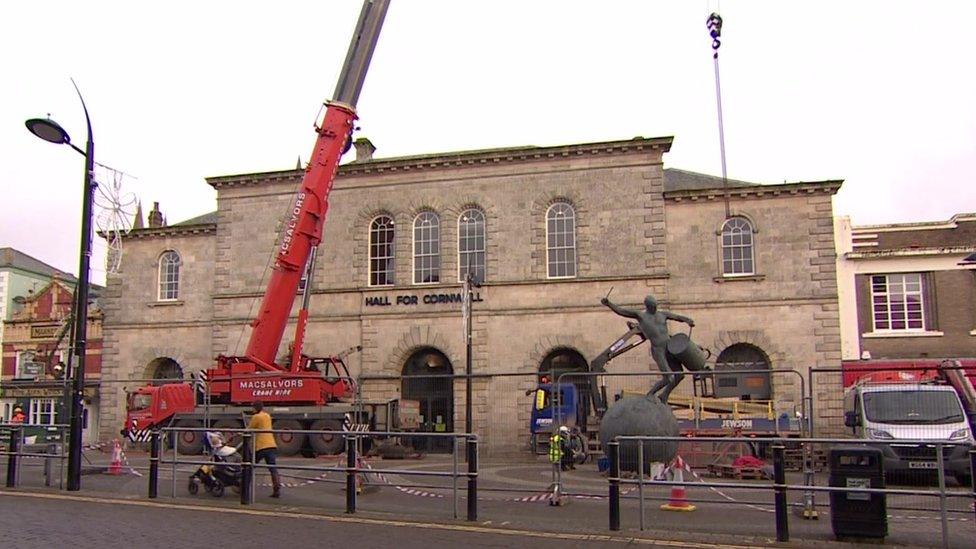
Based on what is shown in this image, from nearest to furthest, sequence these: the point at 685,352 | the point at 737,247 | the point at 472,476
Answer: the point at 472,476, the point at 685,352, the point at 737,247

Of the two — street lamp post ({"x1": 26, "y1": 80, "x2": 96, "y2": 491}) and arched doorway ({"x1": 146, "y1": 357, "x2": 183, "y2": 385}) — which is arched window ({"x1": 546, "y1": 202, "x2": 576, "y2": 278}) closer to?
arched doorway ({"x1": 146, "y1": 357, "x2": 183, "y2": 385})

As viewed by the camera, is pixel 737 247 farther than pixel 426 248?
No

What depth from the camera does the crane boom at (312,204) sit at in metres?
22.5

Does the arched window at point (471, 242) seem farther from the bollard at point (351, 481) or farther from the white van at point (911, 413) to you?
the bollard at point (351, 481)

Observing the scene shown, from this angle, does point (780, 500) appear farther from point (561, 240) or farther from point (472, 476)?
point (561, 240)

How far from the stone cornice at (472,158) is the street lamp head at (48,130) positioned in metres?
16.6

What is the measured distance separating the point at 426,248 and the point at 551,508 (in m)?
19.1

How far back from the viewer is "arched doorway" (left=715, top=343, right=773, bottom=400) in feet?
71.6

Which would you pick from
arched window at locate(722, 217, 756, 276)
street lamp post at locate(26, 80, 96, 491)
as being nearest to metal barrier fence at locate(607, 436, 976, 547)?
street lamp post at locate(26, 80, 96, 491)

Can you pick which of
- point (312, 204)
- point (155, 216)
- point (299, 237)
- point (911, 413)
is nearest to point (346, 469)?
point (911, 413)

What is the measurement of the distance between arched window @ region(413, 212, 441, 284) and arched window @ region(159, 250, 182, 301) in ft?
33.4

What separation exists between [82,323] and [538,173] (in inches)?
702

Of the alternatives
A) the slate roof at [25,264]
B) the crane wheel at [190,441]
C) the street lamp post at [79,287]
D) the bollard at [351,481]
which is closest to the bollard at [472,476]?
the bollard at [351,481]

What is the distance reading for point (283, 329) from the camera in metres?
23.1
